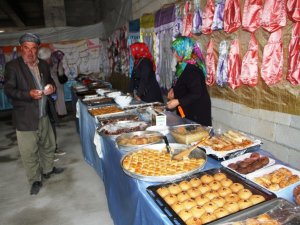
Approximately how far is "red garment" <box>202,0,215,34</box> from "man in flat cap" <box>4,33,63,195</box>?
177 centimetres

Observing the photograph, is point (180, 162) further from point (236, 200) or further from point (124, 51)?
point (124, 51)

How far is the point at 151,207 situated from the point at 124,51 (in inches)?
232

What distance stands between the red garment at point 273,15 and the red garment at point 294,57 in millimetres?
132

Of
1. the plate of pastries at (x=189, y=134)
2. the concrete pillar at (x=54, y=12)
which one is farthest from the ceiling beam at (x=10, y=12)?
the plate of pastries at (x=189, y=134)

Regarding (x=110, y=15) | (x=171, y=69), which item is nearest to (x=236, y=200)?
(x=171, y=69)

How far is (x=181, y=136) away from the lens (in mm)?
1722

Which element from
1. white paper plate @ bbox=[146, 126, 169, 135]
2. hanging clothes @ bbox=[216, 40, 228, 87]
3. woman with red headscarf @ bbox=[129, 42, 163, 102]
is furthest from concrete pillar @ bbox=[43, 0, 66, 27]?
white paper plate @ bbox=[146, 126, 169, 135]

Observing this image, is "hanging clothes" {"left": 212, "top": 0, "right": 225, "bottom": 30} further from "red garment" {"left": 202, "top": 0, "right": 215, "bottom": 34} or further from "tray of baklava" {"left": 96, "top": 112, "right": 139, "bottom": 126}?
"tray of baklava" {"left": 96, "top": 112, "right": 139, "bottom": 126}

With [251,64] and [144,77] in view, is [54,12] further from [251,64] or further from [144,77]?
[251,64]

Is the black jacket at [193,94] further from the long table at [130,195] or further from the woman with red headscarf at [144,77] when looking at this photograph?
the woman with red headscarf at [144,77]

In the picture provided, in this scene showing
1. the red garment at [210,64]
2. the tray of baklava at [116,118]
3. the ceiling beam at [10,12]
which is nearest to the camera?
the tray of baklava at [116,118]

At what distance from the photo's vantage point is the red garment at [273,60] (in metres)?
2.14

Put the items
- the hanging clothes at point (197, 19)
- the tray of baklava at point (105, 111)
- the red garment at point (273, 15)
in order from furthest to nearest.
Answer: the hanging clothes at point (197, 19), the tray of baklava at point (105, 111), the red garment at point (273, 15)

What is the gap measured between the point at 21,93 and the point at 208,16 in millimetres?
2090
